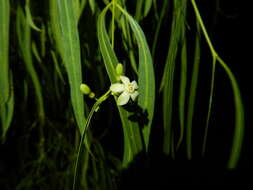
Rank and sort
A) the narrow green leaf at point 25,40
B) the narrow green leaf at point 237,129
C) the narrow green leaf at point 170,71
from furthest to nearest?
the narrow green leaf at point 25,40
the narrow green leaf at point 170,71
the narrow green leaf at point 237,129

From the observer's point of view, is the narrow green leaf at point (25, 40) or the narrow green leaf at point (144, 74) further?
the narrow green leaf at point (25, 40)

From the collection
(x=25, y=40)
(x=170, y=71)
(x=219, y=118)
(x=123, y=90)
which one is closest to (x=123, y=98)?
(x=123, y=90)

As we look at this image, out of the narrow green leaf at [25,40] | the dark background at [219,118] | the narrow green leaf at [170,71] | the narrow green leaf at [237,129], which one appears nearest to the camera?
the narrow green leaf at [237,129]

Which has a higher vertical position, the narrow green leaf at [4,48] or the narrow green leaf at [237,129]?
the narrow green leaf at [4,48]

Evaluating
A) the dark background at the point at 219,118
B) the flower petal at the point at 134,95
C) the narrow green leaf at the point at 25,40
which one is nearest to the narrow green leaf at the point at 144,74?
the flower petal at the point at 134,95

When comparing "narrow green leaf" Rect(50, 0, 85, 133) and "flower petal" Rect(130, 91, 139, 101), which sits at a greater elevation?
"narrow green leaf" Rect(50, 0, 85, 133)

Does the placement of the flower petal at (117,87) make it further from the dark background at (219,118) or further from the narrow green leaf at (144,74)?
the dark background at (219,118)

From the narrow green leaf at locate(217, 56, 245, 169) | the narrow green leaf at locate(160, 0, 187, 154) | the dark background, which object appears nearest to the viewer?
the narrow green leaf at locate(217, 56, 245, 169)

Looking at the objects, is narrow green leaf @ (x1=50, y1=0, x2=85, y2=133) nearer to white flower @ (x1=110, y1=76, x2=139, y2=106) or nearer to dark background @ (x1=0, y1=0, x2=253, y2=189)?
white flower @ (x1=110, y1=76, x2=139, y2=106)

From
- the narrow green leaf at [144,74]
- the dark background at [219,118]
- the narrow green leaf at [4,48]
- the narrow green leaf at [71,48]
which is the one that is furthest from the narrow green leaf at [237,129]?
the dark background at [219,118]

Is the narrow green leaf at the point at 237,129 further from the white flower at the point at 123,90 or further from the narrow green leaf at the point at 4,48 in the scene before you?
the narrow green leaf at the point at 4,48

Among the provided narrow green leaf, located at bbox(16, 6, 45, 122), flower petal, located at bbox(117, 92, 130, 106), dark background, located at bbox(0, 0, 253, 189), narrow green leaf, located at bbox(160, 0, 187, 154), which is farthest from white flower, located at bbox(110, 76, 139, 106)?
dark background, located at bbox(0, 0, 253, 189)

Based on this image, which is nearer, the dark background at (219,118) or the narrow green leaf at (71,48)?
the narrow green leaf at (71,48)
